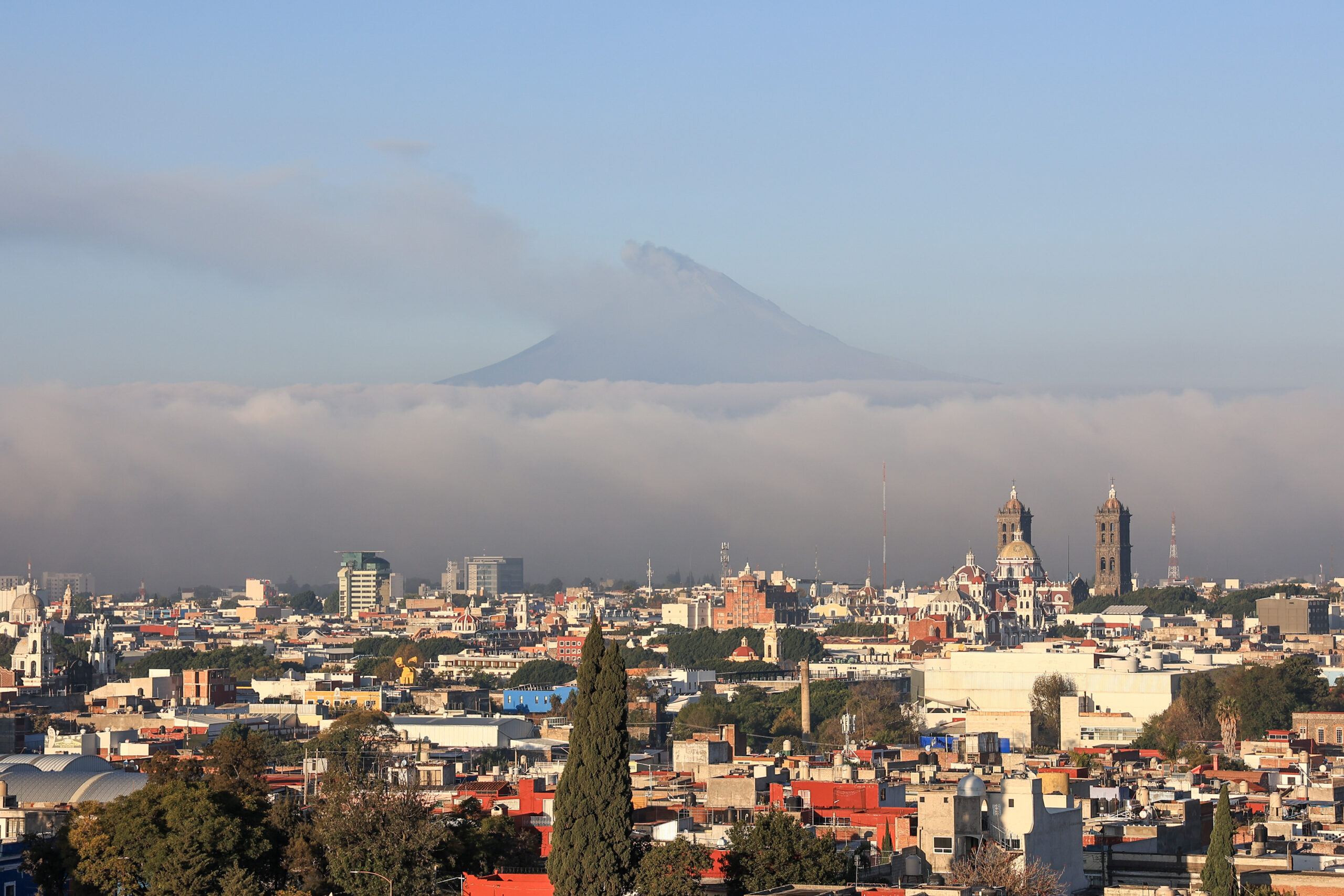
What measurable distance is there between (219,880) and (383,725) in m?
60.9

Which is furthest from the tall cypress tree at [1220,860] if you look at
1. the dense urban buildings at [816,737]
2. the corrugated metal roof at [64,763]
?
the corrugated metal roof at [64,763]

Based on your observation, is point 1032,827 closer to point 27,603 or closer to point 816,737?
point 816,737

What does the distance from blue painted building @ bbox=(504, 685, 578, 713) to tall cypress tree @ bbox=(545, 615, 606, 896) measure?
86720 millimetres

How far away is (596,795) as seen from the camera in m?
39.7

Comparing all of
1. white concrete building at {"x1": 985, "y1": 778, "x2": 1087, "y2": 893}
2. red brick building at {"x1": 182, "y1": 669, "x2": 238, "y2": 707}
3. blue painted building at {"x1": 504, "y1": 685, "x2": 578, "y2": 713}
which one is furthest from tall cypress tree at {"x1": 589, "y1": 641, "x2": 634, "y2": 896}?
red brick building at {"x1": 182, "y1": 669, "x2": 238, "y2": 707}

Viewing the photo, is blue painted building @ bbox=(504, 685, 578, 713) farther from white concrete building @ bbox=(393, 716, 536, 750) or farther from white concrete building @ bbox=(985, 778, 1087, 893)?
white concrete building @ bbox=(985, 778, 1087, 893)

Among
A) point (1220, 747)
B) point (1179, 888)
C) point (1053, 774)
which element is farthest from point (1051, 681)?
point (1179, 888)

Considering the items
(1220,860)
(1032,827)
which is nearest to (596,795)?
(1032,827)

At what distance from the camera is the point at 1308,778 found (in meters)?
74.0

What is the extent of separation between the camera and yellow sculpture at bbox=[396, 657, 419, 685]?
150 metres

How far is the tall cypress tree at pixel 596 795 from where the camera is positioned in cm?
3934

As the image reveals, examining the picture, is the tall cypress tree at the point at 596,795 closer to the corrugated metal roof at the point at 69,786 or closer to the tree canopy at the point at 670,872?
the tree canopy at the point at 670,872

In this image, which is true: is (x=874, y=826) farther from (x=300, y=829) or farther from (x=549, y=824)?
(x=300, y=829)

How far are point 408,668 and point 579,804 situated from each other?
118078 mm
